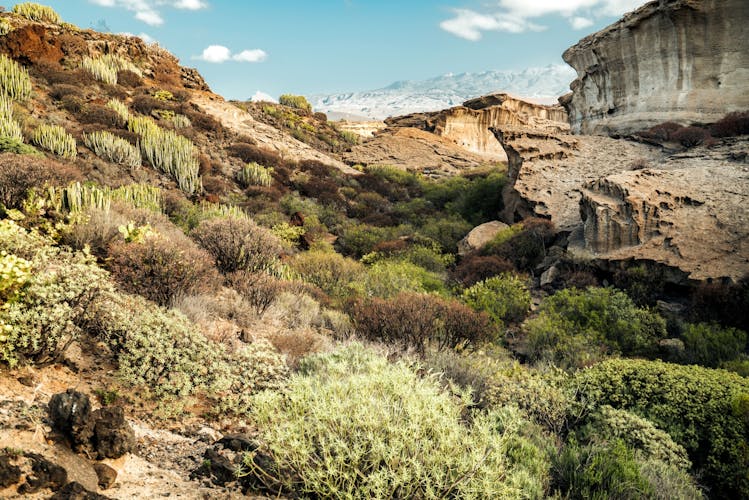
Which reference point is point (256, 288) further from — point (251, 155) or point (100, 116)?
point (251, 155)

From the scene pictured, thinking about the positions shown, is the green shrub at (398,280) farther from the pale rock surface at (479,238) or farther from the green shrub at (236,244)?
the pale rock surface at (479,238)

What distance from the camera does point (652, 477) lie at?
3.28 m

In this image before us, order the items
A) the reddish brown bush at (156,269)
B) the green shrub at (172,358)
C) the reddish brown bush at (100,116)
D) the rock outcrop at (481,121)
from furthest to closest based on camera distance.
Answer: the rock outcrop at (481,121), the reddish brown bush at (100,116), the reddish brown bush at (156,269), the green shrub at (172,358)

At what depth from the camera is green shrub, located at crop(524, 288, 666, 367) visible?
6508 millimetres

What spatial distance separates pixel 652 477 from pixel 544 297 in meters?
6.03

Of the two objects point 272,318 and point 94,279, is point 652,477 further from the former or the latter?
point 94,279

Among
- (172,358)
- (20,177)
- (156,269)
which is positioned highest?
(20,177)

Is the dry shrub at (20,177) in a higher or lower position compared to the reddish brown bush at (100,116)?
lower

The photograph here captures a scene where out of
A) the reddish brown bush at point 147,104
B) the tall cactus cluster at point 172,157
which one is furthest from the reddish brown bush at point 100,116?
the reddish brown bush at point 147,104

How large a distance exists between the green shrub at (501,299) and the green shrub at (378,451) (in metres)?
5.06

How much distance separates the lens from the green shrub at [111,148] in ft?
41.9

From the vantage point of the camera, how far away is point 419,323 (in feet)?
19.3

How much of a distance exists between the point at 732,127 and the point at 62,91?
23.0 meters

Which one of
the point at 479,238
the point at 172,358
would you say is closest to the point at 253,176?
the point at 479,238
